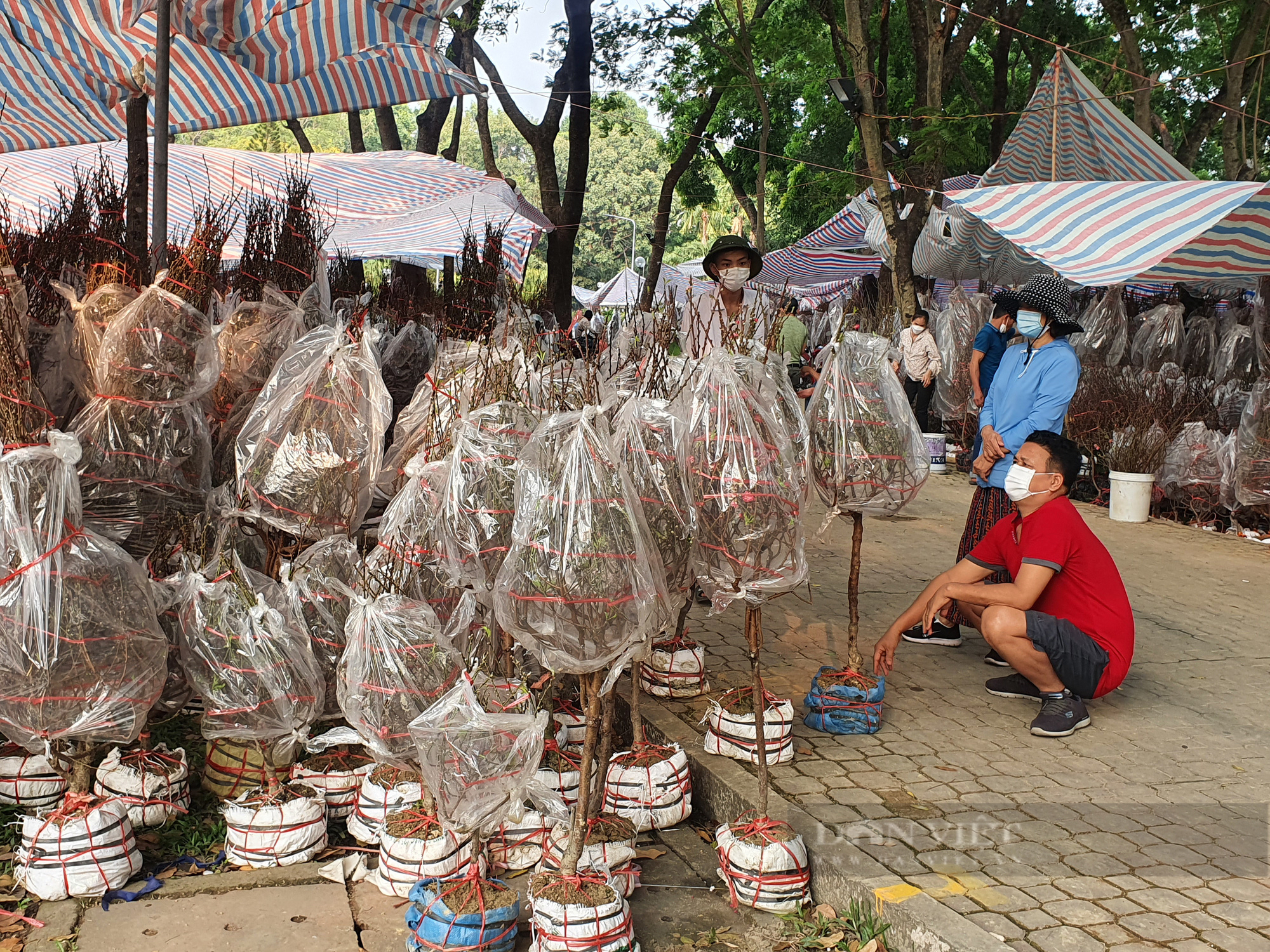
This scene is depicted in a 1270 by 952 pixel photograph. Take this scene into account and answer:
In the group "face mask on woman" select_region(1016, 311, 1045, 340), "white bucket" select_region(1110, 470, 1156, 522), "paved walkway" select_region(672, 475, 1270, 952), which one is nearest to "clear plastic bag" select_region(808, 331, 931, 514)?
"paved walkway" select_region(672, 475, 1270, 952)

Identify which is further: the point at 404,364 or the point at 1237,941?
the point at 404,364

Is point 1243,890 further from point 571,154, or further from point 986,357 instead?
point 571,154

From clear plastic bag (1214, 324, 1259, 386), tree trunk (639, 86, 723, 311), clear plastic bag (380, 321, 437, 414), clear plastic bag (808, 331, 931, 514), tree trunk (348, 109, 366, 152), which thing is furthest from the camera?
tree trunk (639, 86, 723, 311)

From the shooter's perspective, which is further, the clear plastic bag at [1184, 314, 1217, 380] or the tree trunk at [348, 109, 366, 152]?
the tree trunk at [348, 109, 366, 152]

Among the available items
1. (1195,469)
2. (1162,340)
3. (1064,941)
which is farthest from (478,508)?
(1162,340)

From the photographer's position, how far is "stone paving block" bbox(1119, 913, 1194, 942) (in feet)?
8.71

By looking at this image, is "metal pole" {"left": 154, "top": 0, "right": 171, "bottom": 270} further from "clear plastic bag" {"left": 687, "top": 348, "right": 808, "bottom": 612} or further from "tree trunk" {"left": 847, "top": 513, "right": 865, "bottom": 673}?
"tree trunk" {"left": 847, "top": 513, "right": 865, "bottom": 673}

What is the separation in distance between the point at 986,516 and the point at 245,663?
351 centimetres

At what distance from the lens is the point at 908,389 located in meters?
12.4

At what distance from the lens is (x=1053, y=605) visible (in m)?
4.26

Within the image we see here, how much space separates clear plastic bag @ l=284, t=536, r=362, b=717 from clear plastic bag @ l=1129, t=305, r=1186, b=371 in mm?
10162

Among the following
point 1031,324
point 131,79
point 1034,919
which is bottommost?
point 1034,919

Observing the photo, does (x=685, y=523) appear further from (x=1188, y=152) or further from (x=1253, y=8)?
(x=1188, y=152)

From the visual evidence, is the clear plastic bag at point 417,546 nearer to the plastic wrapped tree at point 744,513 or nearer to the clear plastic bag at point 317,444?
the clear plastic bag at point 317,444
